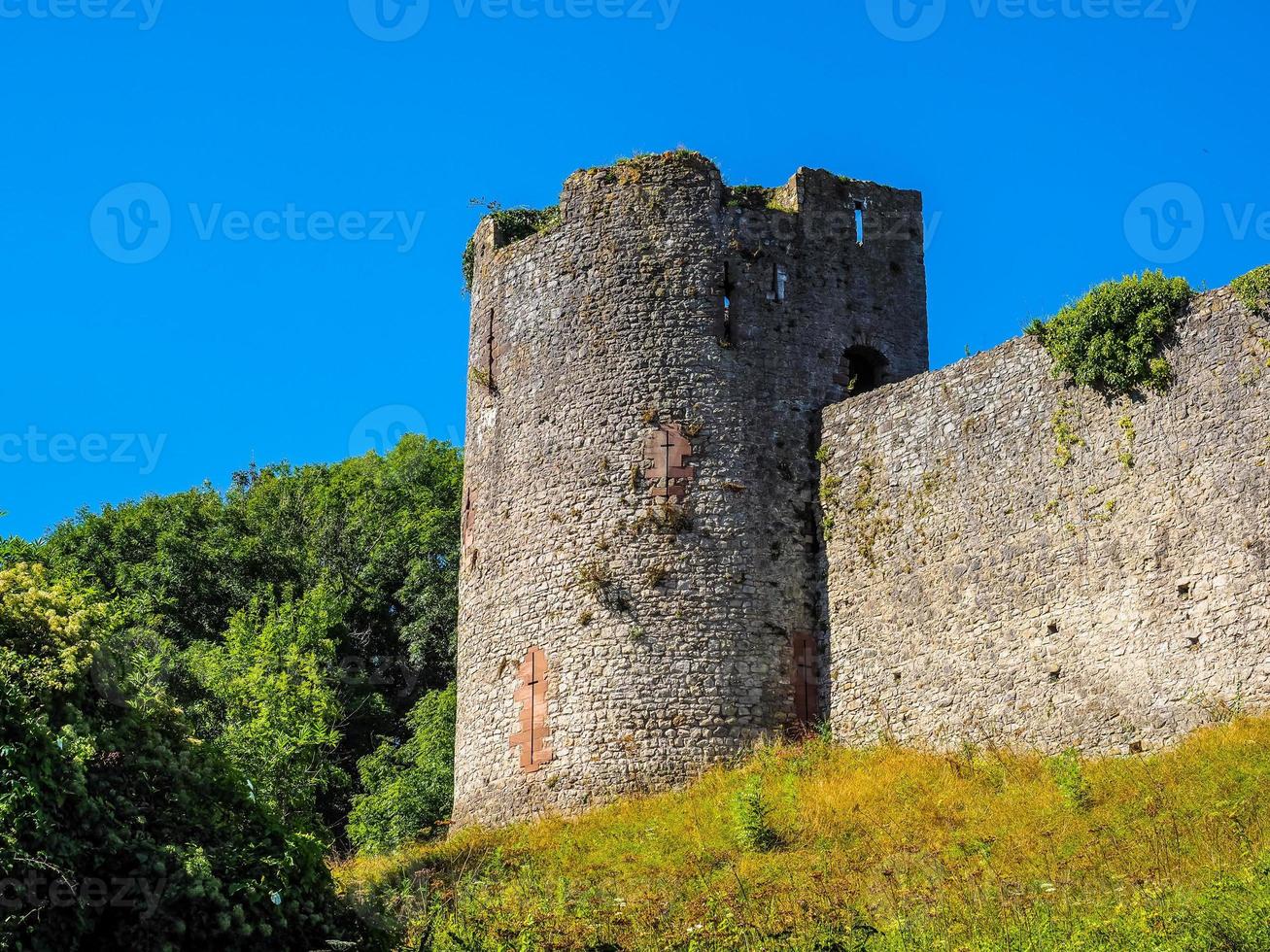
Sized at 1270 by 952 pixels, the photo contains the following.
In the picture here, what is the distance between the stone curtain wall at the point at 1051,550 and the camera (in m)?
18.5

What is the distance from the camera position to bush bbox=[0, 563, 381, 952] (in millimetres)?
12359

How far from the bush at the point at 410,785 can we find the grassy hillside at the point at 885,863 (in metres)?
4.47

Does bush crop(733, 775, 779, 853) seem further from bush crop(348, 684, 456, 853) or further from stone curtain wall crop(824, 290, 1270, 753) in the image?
bush crop(348, 684, 456, 853)

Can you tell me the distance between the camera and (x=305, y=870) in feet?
45.0

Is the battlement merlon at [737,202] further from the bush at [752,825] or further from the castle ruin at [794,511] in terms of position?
the bush at [752,825]

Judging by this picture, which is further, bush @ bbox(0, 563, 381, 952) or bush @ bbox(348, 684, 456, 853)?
bush @ bbox(348, 684, 456, 853)

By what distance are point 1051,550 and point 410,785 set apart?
12131mm

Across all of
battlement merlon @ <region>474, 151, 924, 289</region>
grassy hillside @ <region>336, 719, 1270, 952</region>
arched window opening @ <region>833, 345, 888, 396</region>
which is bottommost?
grassy hillside @ <region>336, 719, 1270, 952</region>

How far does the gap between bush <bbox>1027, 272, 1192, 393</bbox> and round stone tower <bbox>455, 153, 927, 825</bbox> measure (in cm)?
447

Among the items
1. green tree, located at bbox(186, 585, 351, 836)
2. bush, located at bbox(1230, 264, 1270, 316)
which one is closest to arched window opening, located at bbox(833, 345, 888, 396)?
bush, located at bbox(1230, 264, 1270, 316)

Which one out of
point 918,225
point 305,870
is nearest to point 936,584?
point 918,225

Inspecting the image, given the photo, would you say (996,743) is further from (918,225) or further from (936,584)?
(918,225)

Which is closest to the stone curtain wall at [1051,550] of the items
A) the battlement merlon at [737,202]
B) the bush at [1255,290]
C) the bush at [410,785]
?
the bush at [1255,290]

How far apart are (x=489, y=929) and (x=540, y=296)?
1122 centimetres
